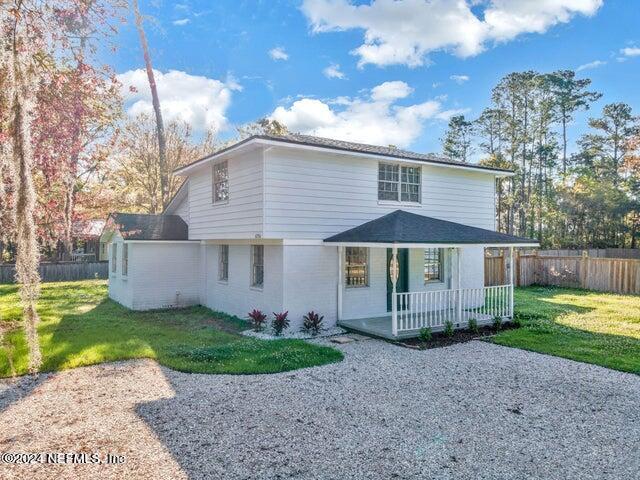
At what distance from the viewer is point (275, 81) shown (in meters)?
22.9

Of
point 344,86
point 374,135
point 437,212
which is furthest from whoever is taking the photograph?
point 374,135

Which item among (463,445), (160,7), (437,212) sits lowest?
(463,445)

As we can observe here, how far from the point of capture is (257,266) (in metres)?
12.0

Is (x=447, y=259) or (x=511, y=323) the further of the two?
→ (x=447, y=259)

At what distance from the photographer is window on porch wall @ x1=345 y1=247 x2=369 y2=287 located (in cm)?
1159

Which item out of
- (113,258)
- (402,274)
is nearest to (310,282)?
(402,274)

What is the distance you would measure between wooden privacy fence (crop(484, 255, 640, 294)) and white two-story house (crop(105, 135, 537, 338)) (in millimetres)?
5986

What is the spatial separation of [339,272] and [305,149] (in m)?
3.34

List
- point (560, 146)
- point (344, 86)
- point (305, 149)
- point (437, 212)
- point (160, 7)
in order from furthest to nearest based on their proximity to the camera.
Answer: point (560, 146) < point (344, 86) < point (437, 212) < point (305, 149) < point (160, 7)

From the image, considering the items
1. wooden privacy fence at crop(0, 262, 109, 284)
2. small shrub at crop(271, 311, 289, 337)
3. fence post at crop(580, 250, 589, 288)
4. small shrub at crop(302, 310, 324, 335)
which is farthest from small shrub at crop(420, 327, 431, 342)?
wooden privacy fence at crop(0, 262, 109, 284)

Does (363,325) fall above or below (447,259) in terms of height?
below

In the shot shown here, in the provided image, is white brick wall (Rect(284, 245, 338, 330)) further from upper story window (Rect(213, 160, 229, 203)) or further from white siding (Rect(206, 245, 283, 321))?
upper story window (Rect(213, 160, 229, 203))

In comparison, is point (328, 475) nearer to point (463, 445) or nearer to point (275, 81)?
point (463, 445)

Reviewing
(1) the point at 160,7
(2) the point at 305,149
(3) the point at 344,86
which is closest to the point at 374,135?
(3) the point at 344,86
